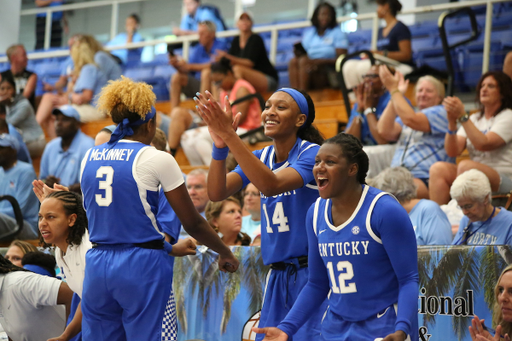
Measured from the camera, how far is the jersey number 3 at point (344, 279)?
110 inches

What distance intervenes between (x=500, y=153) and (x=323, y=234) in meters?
3.54

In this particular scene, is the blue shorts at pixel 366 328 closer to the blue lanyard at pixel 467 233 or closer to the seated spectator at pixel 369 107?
the blue lanyard at pixel 467 233

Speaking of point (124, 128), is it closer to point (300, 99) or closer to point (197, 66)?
point (300, 99)

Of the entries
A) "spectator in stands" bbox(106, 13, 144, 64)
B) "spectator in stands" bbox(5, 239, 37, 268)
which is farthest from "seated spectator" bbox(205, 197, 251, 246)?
"spectator in stands" bbox(106, 13, 144, 64)

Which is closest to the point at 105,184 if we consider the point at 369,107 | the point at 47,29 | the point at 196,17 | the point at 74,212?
the point at 74,212

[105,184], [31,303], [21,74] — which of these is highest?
[21,74]

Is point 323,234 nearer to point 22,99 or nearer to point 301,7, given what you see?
point 22,99

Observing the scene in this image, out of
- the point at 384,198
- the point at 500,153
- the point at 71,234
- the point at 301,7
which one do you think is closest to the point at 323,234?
the point at 384,198

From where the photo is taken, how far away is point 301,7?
14695 mm

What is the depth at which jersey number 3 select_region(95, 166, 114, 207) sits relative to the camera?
10.4 ft

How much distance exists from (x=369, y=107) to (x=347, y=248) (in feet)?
13.8

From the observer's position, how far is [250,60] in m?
8.91

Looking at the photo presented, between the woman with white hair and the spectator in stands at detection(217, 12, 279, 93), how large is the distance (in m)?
4.50

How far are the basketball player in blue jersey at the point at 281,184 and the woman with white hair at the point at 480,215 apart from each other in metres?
1.53
